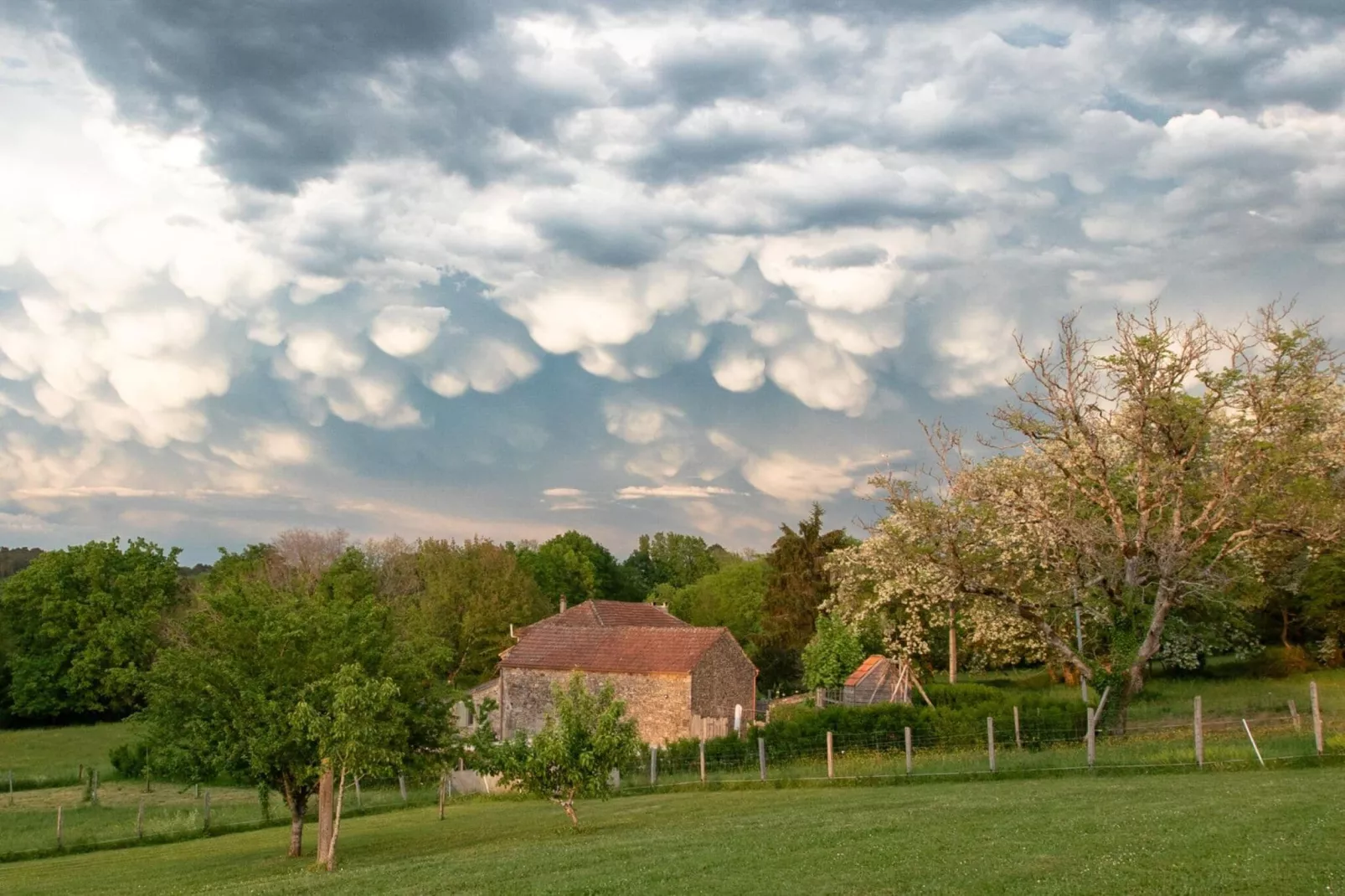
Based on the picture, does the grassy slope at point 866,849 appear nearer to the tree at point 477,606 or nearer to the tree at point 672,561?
the tree at point 477,606

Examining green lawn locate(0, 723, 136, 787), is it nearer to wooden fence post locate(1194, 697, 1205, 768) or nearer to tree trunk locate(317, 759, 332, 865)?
tree trunk locate(317, 759, 332, 865)

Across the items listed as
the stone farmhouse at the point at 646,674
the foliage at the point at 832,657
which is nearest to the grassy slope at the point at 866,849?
the stone farmhouse at the point at 646,674

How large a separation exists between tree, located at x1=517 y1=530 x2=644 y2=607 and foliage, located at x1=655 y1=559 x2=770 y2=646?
7.10 m

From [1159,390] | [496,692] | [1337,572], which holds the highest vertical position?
[1159,390]

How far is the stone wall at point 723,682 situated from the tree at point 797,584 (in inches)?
737

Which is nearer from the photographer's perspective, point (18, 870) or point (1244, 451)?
point (18, 870)

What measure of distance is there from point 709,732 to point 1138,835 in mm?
35621

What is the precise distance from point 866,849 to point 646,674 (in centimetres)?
3420


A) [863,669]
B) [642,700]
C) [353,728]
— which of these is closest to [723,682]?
[642,700]

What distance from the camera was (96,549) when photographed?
7831 cm

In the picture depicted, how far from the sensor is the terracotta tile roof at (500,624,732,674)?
49125mm

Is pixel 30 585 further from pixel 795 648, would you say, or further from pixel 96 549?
pixel 795 648

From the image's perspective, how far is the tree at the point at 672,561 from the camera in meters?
143

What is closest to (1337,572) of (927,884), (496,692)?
(496,692)
